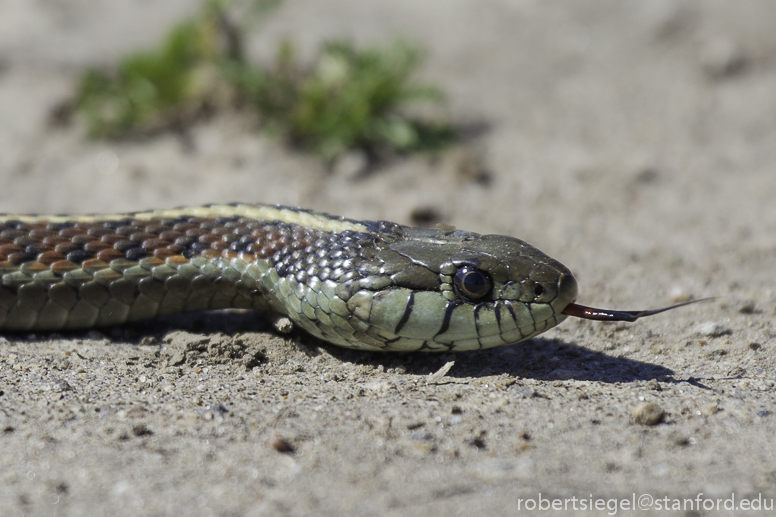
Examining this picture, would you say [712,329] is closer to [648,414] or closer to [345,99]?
[648,414]

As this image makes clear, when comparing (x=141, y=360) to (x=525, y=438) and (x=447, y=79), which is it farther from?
(x=447, y=79)

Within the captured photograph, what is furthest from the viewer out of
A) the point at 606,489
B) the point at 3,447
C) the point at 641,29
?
the point at 641,29

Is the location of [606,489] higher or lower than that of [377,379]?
lower

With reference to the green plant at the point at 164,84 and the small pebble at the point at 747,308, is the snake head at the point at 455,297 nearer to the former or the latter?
the small pebble at the point at 747,308

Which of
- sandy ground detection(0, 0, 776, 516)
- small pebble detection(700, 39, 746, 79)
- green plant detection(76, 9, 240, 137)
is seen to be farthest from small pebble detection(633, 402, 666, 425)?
small pebble detection(700, 39, 746, 79)

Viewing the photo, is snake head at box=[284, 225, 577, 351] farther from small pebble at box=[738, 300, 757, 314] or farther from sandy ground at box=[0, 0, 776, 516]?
small pebble at box=[738, 300, 757, 314]

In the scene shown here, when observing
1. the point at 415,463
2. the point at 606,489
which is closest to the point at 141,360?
the point at 415,463
